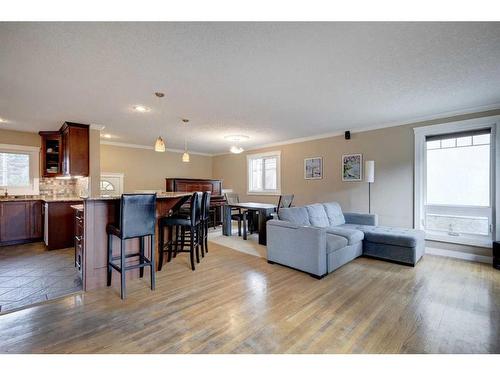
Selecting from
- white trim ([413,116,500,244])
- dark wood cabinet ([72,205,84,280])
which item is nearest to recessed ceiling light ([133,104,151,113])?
dark wood cabinet ([72,205,84,280])

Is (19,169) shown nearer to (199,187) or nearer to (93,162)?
(93,162)

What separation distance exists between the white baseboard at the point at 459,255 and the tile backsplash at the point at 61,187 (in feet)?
23.0

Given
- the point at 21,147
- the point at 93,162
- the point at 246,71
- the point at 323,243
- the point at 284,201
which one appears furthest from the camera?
the point at 284,201

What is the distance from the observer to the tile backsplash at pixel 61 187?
5.27 metres

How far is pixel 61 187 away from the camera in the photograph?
5508mm

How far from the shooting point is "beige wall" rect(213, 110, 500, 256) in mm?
4337

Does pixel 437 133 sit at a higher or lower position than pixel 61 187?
higher

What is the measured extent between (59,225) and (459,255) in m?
7.07

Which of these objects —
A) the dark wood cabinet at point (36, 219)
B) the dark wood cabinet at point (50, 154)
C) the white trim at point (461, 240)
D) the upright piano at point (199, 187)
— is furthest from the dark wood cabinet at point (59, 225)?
the white trim at point (461, 240)

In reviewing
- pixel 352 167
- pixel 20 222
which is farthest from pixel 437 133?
pixel 20 222

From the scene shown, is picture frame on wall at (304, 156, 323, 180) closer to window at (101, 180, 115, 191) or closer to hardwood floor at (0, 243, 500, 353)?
hardwood floor at (0, 243, 500, 353)

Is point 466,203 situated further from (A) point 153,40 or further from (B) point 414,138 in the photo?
(A) point 153,40

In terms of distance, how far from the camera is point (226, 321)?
202cm
